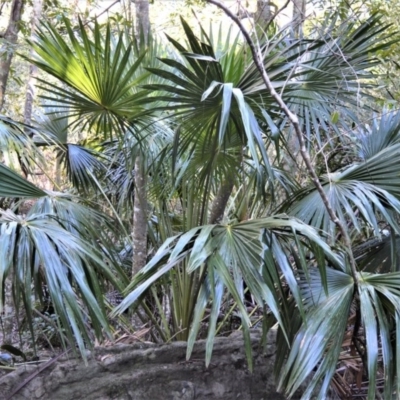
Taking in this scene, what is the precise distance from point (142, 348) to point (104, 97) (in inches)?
50.9

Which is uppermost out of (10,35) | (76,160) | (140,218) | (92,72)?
(10,35)

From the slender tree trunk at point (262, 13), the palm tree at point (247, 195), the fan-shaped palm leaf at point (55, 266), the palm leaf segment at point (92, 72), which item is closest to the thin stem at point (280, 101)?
the palm tree at point (247, 195)

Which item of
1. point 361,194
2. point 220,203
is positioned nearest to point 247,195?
point 220,203

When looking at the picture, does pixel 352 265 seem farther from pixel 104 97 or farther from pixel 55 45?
pixel 55 45

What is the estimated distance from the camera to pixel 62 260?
1639mm

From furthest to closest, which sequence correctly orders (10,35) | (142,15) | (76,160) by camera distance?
(10,35)
(76,160)
(142,15)

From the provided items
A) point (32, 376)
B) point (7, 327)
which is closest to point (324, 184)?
point (32, 376)

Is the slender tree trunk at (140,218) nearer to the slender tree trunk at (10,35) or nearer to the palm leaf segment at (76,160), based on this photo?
the palm leaf segment at (76,160)

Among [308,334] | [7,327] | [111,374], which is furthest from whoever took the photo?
[7,327]

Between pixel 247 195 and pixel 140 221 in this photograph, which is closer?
pixel 140 221

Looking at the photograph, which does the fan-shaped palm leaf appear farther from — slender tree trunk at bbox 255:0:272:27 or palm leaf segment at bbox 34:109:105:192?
slender tree trunk at bbox 255:0:272:27

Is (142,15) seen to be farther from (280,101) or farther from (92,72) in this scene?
(280,101)

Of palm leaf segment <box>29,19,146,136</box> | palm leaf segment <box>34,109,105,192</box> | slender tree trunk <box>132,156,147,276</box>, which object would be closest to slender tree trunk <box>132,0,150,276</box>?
slender tree trunk <box>132,156,147,276</box>

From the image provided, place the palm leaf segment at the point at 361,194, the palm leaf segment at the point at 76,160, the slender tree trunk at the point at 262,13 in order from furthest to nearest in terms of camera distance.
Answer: the palm leaf segment at the point at 76,160, the slender tree trunk at the point at 262,13, the palm leaf segment at the point at 361,194
